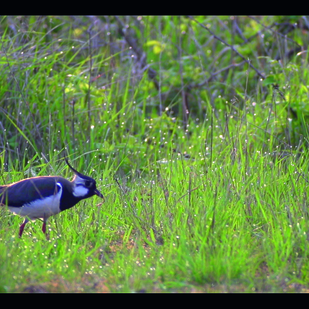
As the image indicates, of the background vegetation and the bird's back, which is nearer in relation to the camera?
the background vegetation

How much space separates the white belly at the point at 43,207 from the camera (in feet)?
11.7

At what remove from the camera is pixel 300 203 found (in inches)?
141

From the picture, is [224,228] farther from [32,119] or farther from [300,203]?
[32,119]

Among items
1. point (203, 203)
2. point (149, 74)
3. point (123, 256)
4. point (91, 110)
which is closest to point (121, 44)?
point (149, 74)

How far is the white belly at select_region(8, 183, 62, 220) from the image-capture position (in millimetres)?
3555

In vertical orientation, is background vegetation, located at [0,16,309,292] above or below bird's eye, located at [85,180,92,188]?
below

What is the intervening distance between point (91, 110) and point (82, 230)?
2.25 metres

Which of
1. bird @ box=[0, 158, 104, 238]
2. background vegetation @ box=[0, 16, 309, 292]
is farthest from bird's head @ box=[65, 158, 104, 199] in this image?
background vegetation @ box=[0, 16, 309, 292]

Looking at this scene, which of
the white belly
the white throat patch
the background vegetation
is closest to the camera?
the background vegetation

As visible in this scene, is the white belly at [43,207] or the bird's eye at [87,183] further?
the bird's eye at [87,183]

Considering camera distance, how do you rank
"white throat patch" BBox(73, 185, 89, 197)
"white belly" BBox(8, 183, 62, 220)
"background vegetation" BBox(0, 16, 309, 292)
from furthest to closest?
1. "white throat patch" BBox(73, 185, 89, 197)
2. "white belly" BBox(8, 183, 62, 220)
3. "background vegetation" BBox(0, 16, 309, 292)

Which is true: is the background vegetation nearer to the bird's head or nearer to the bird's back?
the bird's head

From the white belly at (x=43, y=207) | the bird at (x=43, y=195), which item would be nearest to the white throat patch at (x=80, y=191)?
the bird at (x=43, y=195)

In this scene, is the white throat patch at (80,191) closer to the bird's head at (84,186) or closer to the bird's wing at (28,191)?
the bird's head at (84,186)
